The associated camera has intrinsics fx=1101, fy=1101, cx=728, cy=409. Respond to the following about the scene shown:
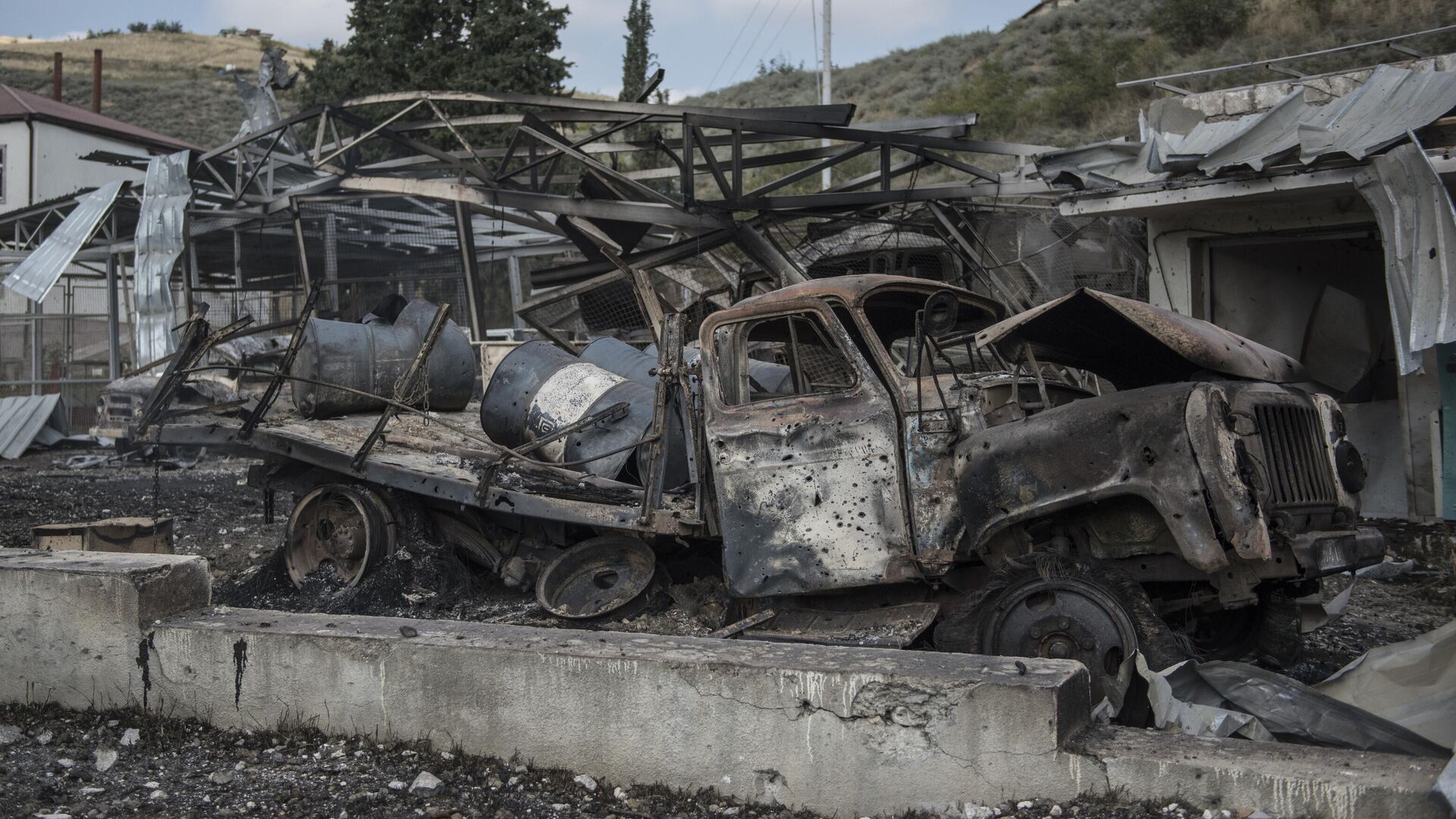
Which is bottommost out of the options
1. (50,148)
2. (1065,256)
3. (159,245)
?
(1065,256)

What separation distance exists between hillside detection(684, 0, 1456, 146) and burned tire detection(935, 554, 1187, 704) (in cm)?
1588

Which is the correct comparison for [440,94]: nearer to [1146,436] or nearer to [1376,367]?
[1146,436]

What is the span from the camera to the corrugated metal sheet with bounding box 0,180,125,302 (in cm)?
1471

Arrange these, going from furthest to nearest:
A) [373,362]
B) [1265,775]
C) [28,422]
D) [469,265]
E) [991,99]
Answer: [991,99] → [28,422] → [469,265] → [373,362] → [1265,775]

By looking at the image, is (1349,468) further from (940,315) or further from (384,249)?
(384,249)

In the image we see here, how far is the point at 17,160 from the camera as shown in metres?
27.4

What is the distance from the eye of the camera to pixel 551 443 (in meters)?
7.28

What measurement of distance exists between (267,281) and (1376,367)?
16110 millimetres

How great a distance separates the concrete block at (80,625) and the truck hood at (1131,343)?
3.83 meters

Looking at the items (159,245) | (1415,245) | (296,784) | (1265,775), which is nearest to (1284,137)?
(1415,245)

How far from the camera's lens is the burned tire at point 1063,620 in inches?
177

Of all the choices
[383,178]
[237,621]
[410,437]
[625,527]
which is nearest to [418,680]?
[237,621]

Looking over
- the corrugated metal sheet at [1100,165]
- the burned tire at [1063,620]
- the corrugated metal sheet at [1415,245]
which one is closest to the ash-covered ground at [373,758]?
the burned tire at [1063,620]

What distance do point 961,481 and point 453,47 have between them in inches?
974
